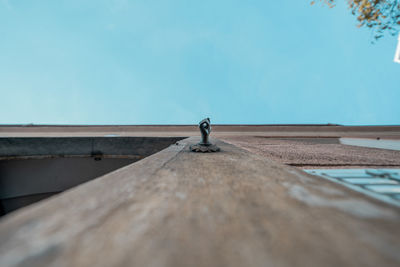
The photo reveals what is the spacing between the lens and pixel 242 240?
194mm

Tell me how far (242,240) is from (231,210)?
67mm

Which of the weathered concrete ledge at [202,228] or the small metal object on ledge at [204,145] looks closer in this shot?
the weathered concrete ledge at [202,228]

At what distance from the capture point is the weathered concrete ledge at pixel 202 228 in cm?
17

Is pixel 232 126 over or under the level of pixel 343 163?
over

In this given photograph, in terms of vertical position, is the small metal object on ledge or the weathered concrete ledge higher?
the small metal object on ledge

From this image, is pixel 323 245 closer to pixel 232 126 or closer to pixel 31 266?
pixel 31 266

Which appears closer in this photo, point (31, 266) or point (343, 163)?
point (31, 266)

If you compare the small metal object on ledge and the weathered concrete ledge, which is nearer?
the weathered concrete ledge

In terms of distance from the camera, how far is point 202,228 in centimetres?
22

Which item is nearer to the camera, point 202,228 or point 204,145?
point 202,228

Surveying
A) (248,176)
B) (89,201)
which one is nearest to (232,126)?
(248,176)

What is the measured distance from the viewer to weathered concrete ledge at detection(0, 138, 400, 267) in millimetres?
171

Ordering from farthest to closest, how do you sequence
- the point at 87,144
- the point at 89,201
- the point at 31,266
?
the point at 87,144 < the point at 89,201 < the point at 31,266

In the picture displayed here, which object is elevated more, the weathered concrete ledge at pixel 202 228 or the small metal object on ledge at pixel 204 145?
the small metal object on ledge at pixel 204 145
